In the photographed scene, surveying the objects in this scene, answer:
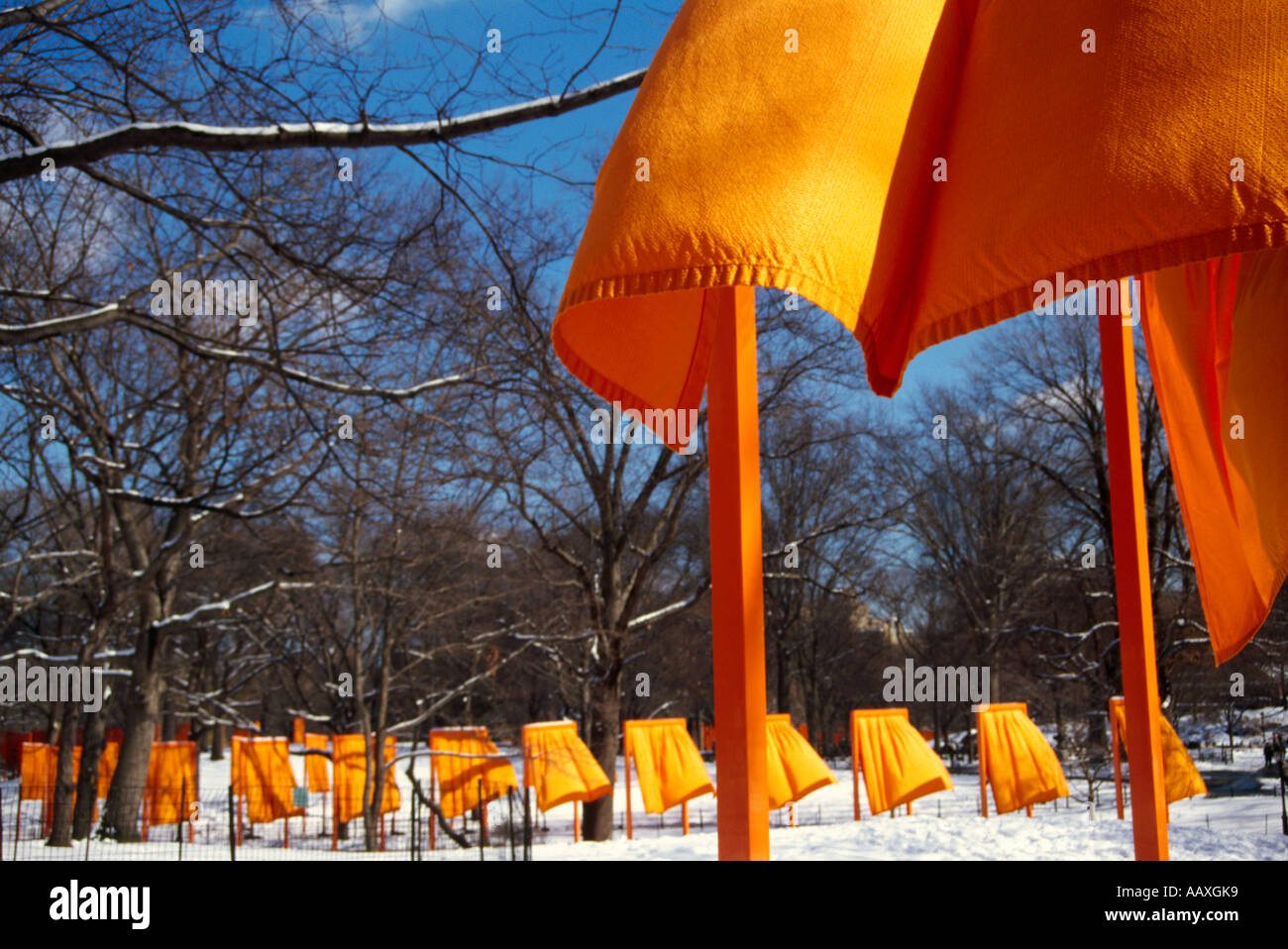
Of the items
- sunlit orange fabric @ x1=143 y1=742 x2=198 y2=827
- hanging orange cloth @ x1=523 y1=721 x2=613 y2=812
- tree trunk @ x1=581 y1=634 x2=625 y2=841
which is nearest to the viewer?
hanging orange cloth @ x1=523 y1=721 x2=613 y2=812

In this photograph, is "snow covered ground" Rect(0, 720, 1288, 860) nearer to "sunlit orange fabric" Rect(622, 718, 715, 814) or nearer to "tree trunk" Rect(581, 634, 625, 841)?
"sunlit orange fabric" Rect(622, 718, 715, 814)

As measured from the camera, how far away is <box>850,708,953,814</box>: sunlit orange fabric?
58.2 feet

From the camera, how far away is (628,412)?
13.2ft

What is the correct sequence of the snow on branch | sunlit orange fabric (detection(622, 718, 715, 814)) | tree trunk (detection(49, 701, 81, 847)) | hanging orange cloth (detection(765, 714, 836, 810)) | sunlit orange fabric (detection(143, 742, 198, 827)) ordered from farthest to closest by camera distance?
sunlit orange fabric (detection(143, 742, 198, 827)), sunlit orange fabric (detection(622, 718, 715, 814)), hanging orange cloth (detection(765, 714, 836, 810)), tree trunk (detection(49, 701, 81, 847)), the snow on branch

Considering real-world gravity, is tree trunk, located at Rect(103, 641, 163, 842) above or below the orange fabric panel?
above

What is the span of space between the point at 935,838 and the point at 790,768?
139 inches

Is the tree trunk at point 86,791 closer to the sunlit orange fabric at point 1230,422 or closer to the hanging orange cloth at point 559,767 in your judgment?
the hanging orange cloth at point 559,767

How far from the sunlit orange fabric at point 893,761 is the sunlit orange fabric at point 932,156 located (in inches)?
620

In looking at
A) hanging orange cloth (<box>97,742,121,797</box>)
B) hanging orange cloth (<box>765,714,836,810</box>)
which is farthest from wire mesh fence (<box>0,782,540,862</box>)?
hanging orange cloth (<box>765,714,836,810</box>)

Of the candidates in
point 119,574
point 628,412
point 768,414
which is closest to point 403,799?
point 119,574

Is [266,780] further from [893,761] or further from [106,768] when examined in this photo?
[893,761]

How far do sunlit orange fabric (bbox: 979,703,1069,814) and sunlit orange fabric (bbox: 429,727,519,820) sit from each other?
845 cm

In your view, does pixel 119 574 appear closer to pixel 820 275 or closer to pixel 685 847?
pixel 685 847
